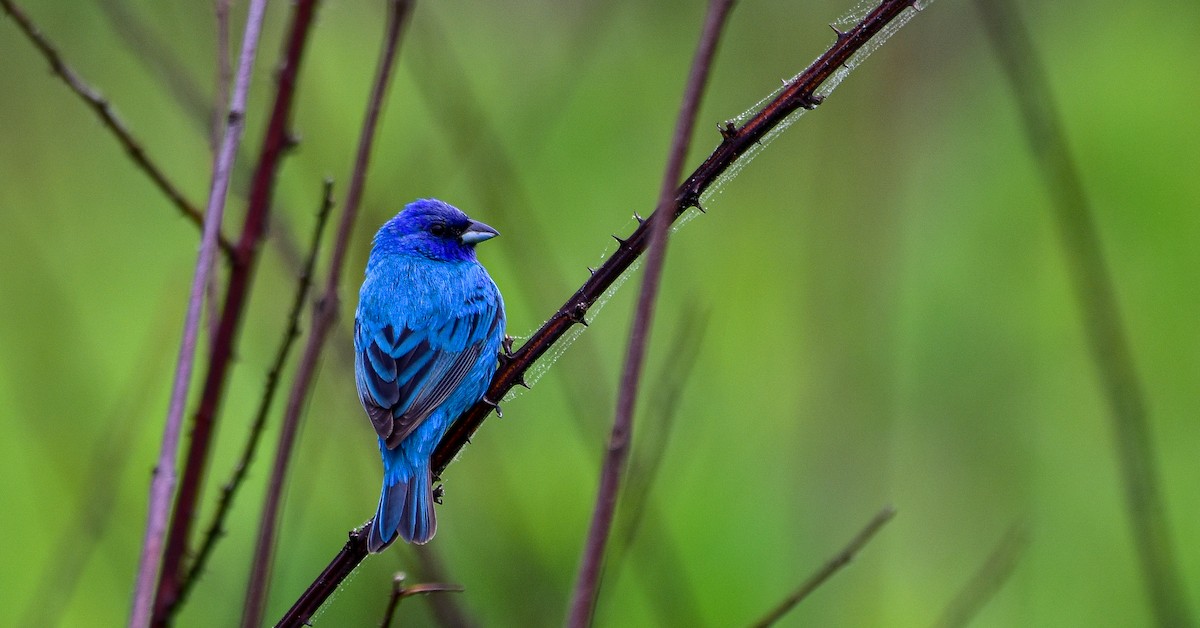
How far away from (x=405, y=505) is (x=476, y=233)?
4.18 ft

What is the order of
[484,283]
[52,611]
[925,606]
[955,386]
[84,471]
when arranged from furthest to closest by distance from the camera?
[955,386]
[925,606]
[84,471]
[52,611]
[484,283]

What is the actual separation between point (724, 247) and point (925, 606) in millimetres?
2502

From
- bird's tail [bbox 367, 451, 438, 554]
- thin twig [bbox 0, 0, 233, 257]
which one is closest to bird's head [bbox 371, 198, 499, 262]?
bird's tail [bbox 367, 451, 438, 554]

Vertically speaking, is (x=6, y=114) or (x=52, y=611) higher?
(x=6, y=114)

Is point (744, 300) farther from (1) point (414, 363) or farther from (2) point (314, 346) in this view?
(2) point (314, 346)

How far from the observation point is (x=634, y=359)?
1.10 meters

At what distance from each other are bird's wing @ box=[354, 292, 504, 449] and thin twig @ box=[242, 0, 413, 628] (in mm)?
1414

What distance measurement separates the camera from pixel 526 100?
6590mm

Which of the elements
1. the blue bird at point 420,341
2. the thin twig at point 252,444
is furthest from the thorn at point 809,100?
the blue bird at point 420,341

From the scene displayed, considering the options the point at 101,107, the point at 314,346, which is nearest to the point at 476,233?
the point at 101,107

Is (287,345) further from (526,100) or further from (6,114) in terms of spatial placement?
(6,114)

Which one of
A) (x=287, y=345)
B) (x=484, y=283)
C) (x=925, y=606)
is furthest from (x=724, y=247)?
(x=287, y=345)

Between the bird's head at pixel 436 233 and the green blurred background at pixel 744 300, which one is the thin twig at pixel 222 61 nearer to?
the bird's head at pixel 436 233

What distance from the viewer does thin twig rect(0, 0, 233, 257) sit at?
1.88 m
